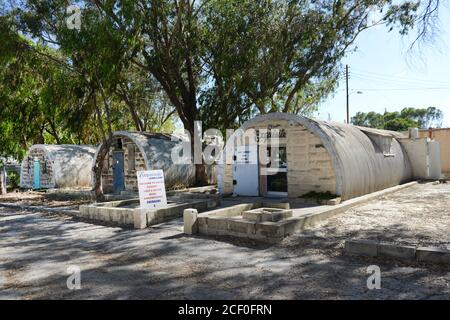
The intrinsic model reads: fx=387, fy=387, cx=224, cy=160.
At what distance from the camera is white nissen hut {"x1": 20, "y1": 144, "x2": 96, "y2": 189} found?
22844 millimetres

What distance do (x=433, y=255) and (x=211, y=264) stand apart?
3.64 metres

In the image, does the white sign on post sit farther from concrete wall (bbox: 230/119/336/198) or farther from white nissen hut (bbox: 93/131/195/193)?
white nissen hut (bbox: 93/131/195/193)

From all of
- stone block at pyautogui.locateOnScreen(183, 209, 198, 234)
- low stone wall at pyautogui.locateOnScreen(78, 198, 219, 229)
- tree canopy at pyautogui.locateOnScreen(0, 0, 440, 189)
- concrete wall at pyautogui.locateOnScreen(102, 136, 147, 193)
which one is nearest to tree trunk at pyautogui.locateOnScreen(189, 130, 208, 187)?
tree canopy at pyautogui.locateOnScreen(0, 0, 440, 189)

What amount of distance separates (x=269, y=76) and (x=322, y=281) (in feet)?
42.6

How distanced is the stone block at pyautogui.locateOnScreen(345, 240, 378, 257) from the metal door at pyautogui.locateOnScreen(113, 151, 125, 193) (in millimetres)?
15515

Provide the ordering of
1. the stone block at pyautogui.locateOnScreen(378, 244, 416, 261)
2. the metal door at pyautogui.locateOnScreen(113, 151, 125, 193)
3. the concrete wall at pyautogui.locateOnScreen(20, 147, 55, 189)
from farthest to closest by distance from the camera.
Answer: the concrete wall at pyautogui.locateOnScreen(20, 147, 55, 189) < the metal door at pyautogui.locateOnScreen(113, 151, 125, 193) < the stone block at pyautogui.locateOnScreen(378, 244, 416, 261)

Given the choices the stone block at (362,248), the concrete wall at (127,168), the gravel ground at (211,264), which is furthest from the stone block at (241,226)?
the concrete wall at (127,168)

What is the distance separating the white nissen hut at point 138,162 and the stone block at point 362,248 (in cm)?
1307

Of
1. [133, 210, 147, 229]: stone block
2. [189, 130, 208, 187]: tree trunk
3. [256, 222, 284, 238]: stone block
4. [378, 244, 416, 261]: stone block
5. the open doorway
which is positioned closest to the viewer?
[378, 244, 416, 261]: stone block

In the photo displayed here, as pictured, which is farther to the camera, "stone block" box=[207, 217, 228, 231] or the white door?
the white door

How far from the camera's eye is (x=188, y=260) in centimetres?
707

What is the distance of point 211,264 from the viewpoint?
6.77 m

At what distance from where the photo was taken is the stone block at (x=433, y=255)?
240 inches
